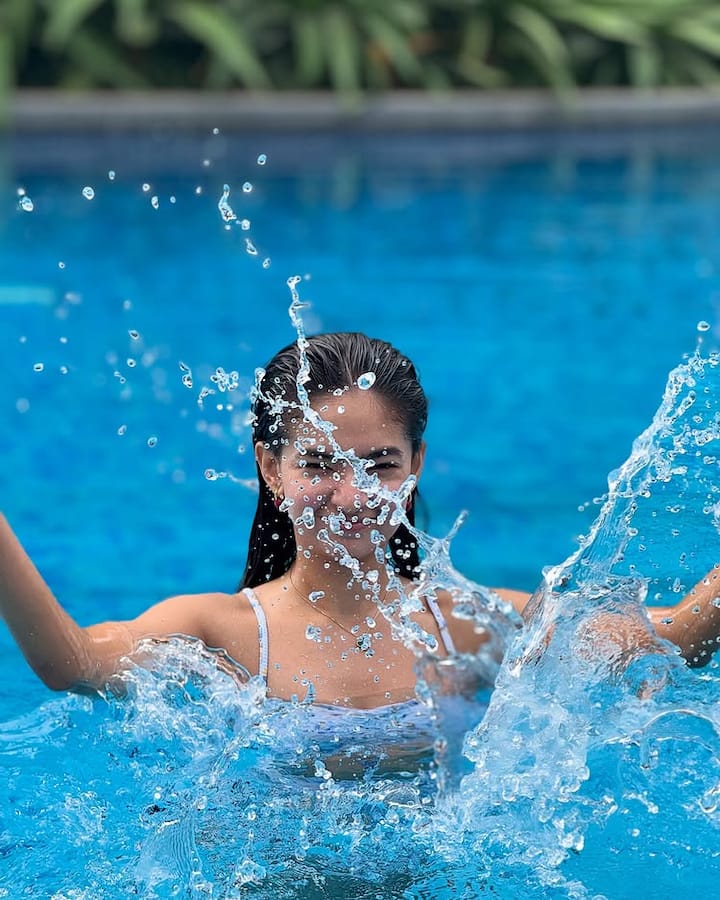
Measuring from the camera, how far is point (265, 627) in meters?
2.86

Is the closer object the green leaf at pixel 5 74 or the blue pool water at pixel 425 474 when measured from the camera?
the blue pool water at pixel 425 474

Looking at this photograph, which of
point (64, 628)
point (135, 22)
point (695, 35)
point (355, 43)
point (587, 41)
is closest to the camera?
point (64, 628)

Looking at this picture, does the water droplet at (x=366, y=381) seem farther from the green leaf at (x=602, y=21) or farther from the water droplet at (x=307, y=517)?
the green leaf at (x=602, y=21)

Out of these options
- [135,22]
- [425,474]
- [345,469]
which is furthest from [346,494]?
[135,22]

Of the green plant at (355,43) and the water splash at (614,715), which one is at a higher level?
the green plant at (355,43)

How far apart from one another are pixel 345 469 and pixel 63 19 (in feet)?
34.5

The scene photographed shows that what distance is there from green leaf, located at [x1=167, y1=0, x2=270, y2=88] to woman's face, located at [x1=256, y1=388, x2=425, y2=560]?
389 inches

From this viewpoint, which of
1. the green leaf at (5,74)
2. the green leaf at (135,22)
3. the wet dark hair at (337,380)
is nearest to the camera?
the wet dark hair at (337,380)

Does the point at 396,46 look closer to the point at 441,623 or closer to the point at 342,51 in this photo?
the point at 342,51

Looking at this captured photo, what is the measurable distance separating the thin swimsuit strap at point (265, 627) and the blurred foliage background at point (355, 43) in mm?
9754

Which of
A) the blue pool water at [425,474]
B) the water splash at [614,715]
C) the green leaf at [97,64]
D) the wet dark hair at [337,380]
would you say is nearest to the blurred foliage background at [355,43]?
the green leaf at [97,64]

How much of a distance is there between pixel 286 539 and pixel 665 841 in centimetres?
97

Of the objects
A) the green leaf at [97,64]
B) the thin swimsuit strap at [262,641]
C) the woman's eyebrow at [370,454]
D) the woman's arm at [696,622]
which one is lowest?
the thin swimsuit strap at [262,641]

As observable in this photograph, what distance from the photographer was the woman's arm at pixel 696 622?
267 centimetres
